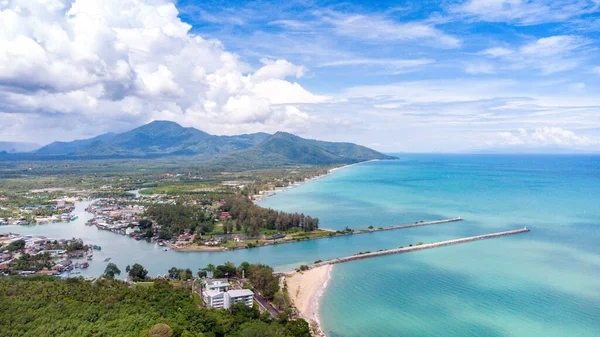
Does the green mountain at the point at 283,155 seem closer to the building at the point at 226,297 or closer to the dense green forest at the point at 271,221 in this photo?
the dense green forest at the point at 271,221

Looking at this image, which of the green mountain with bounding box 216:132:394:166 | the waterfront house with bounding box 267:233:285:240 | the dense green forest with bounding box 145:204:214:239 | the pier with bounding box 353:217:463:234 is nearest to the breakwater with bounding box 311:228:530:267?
the pier with bounding box 353:217:463:234

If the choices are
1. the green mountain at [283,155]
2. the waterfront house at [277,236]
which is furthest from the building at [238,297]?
the green mountain at [283,155]

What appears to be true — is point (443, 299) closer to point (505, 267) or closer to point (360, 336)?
point (360, 336)

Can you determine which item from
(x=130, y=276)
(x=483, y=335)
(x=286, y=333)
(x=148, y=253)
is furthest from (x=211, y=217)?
(x=483, y=335)

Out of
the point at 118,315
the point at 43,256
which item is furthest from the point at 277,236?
the point at 118,315

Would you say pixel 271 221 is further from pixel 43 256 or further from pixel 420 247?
pixel 43 256
